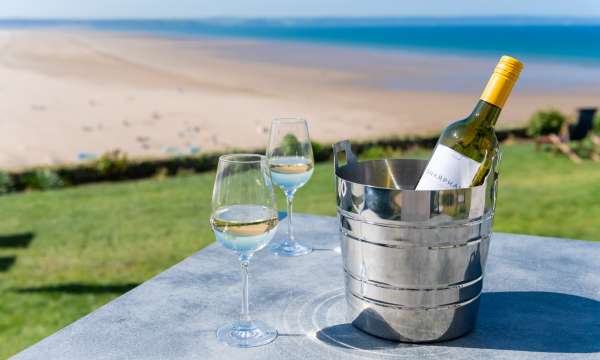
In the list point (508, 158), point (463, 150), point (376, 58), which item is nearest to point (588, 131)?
point (508, 158)

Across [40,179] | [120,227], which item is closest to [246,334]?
[120,227]

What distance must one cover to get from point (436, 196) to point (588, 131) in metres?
12.4

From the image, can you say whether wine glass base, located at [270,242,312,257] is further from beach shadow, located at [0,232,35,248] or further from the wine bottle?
beach shadow, located at [0,232,35,248]

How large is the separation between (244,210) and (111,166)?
30.6ft

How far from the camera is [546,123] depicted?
40.4 ft

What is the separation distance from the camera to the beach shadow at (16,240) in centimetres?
637

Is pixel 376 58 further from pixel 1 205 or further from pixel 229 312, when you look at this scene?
pixel 229 312

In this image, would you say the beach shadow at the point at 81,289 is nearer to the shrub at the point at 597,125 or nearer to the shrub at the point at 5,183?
the shrub at the point at 5,183

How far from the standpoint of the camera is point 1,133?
1562 centimetres

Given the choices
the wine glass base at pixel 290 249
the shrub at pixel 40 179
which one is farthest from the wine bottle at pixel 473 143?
the shrub at pixel 40 179

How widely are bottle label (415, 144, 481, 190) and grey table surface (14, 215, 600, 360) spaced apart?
13.5 inches

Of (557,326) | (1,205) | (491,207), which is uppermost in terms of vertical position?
(491,207)

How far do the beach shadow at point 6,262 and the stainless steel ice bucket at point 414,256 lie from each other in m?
5.06

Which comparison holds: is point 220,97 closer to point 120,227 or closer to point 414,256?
point 120,227
